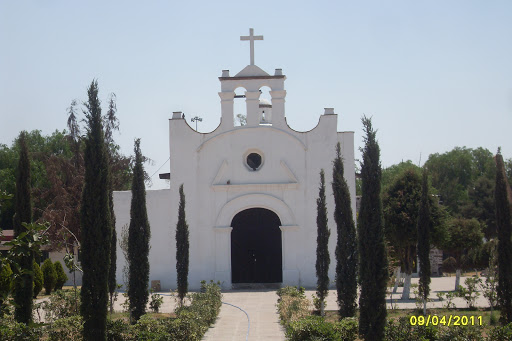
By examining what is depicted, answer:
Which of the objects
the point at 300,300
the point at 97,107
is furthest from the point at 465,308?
the point at 97,107

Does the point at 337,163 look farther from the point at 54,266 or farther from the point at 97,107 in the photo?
the point at 54,266

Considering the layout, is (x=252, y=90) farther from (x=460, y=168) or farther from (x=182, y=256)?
(x=460, y=168)

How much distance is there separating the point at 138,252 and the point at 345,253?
5.68 meters

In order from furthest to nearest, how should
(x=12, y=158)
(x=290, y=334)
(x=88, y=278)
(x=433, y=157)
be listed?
(x=433, y=157) < (x=12, y=158) < (x=290, y=334) < (x=88, y=278)

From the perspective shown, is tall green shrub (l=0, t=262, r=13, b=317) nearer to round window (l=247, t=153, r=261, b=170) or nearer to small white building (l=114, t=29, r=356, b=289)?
small white building (l=114, t=29, r=356, b=289)

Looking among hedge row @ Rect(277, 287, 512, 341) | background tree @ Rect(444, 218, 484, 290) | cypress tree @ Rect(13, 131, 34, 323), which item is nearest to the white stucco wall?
background tree @ Rect(444, 218, 484, 290)

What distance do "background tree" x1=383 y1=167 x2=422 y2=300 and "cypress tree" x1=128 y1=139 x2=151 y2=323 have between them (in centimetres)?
951

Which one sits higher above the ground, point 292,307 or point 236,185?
point 236,185

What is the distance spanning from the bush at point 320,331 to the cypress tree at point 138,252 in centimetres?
503

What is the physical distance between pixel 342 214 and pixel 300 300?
3092mm

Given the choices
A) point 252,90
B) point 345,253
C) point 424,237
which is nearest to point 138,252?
point 345,253

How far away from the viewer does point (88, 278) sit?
1300 cm

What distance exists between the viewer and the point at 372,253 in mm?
13391

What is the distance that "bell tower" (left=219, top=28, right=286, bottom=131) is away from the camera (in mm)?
27891
